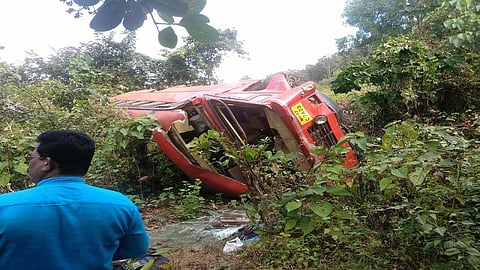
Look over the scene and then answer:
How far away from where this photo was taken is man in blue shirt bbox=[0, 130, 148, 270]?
4.04 feet

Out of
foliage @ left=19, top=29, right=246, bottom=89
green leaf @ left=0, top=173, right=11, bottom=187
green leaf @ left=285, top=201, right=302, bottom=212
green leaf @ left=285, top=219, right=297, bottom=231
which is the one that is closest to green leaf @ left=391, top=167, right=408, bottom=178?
green leaf @ left=285, top=201, right=302, bottom=212

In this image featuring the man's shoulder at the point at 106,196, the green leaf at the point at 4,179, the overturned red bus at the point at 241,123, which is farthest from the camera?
the overturned red bus at the point at 241,123

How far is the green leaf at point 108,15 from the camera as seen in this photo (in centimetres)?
110

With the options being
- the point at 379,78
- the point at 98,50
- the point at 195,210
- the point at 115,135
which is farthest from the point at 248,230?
the point at 98,50

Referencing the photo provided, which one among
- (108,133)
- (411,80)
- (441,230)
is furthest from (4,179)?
(411,80)

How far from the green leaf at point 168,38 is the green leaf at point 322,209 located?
4.66 feet

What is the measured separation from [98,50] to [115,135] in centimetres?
838

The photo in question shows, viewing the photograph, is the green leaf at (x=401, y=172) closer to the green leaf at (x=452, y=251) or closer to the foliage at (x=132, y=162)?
the green leaf at (x=452, y=251)

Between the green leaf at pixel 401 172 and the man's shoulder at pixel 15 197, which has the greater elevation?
the man's shoulder at pixel 15 197

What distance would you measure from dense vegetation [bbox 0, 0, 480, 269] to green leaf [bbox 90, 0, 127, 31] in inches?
8.3

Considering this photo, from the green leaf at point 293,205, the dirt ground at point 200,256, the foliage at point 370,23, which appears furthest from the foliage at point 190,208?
the foliage at point 370,23

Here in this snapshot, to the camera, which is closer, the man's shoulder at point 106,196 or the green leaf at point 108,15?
the green leaf at point 108,15

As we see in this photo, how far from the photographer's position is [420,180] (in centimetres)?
208

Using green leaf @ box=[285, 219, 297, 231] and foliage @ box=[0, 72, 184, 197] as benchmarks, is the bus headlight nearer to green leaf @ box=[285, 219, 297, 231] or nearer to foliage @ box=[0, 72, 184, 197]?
foliage @ box=[0, 72, 184, 197]
